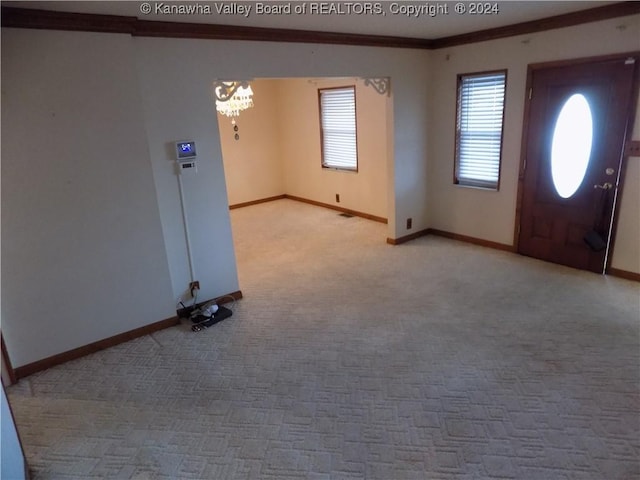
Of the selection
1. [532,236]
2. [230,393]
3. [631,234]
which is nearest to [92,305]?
[230,393]

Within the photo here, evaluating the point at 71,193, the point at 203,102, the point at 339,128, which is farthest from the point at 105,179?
the point at 339,128

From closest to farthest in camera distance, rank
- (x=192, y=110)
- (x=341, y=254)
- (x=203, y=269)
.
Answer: (x=192, y=110), (x=203, y=269), (x=341, y=254)

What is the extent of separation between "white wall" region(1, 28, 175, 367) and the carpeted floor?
371 mm

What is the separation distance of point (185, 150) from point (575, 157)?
3537mm

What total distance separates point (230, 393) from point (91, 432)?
2.56 ft

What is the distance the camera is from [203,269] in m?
3.69

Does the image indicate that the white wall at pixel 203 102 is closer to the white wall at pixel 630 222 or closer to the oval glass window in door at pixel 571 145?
the oval glass window in door at pixel 571 145

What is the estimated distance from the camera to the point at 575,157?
13.1ft

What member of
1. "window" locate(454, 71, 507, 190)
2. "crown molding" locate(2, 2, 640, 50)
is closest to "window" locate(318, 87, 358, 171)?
"crown molding" locate(2, 2, 640, 50)

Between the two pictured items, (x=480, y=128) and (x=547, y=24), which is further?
(x=480, y=128)

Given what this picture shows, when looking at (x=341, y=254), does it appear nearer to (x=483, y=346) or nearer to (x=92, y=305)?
(x=483, y=346)

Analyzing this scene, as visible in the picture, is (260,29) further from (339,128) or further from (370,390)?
(339,128)

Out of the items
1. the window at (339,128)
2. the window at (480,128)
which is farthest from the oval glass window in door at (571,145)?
the window at (339,128)

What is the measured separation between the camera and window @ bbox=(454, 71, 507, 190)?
4.48 meters
